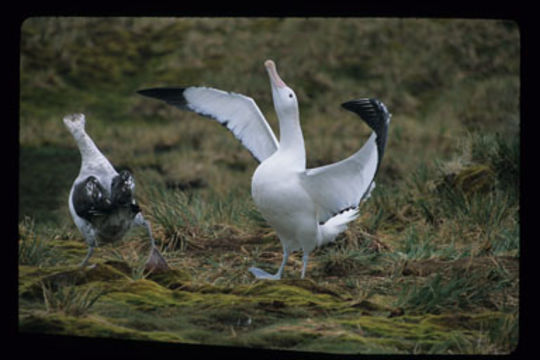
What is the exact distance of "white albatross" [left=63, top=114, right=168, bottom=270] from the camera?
15.1 feet

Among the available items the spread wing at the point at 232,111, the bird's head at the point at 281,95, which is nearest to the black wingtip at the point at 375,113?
the bird's head at the point at 281,95

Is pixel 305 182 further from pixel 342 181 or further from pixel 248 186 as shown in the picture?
pixel 248 186

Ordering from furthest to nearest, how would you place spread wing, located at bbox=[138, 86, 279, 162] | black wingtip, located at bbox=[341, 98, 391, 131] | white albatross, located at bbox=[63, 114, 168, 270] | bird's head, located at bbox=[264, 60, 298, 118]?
spread wing, located at bbox=[138, 86, 279, 162], white albatross, located at bbox=[63, 114, 168, 270], bird's head, located at bbox=[264, 60, 298, 118], black wingtip, located at bbox=[341, 98, 391, 131]

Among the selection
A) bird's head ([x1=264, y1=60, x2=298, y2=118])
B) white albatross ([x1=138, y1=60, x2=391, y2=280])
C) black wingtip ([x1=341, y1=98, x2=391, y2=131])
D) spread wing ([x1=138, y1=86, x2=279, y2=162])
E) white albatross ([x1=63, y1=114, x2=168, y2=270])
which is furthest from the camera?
spread wing ([x1=138, y1=86, x2=279, y2=162])

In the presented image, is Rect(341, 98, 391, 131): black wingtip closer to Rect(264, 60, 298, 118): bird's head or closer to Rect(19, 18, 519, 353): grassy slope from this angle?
Rect(264, 60, 298, 118): bird's head

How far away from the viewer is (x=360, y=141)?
8102 mm

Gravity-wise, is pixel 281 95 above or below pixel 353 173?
above

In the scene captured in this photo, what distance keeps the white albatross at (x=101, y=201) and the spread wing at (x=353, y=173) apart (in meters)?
0.90

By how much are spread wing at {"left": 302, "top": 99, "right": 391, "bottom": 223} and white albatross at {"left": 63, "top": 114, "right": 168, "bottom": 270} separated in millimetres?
902

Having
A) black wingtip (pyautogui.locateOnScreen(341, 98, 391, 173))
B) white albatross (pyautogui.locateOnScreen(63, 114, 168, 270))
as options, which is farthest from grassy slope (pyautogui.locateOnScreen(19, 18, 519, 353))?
black wingtip (pyautogui.locateOnScreen(341, 98, 391, 173))

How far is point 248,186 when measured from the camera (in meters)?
7.42

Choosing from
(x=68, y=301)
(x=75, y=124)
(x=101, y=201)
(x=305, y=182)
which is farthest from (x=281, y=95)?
(x=68, y=301)

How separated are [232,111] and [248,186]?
2.52 metres

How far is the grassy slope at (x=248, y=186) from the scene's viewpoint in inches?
170
